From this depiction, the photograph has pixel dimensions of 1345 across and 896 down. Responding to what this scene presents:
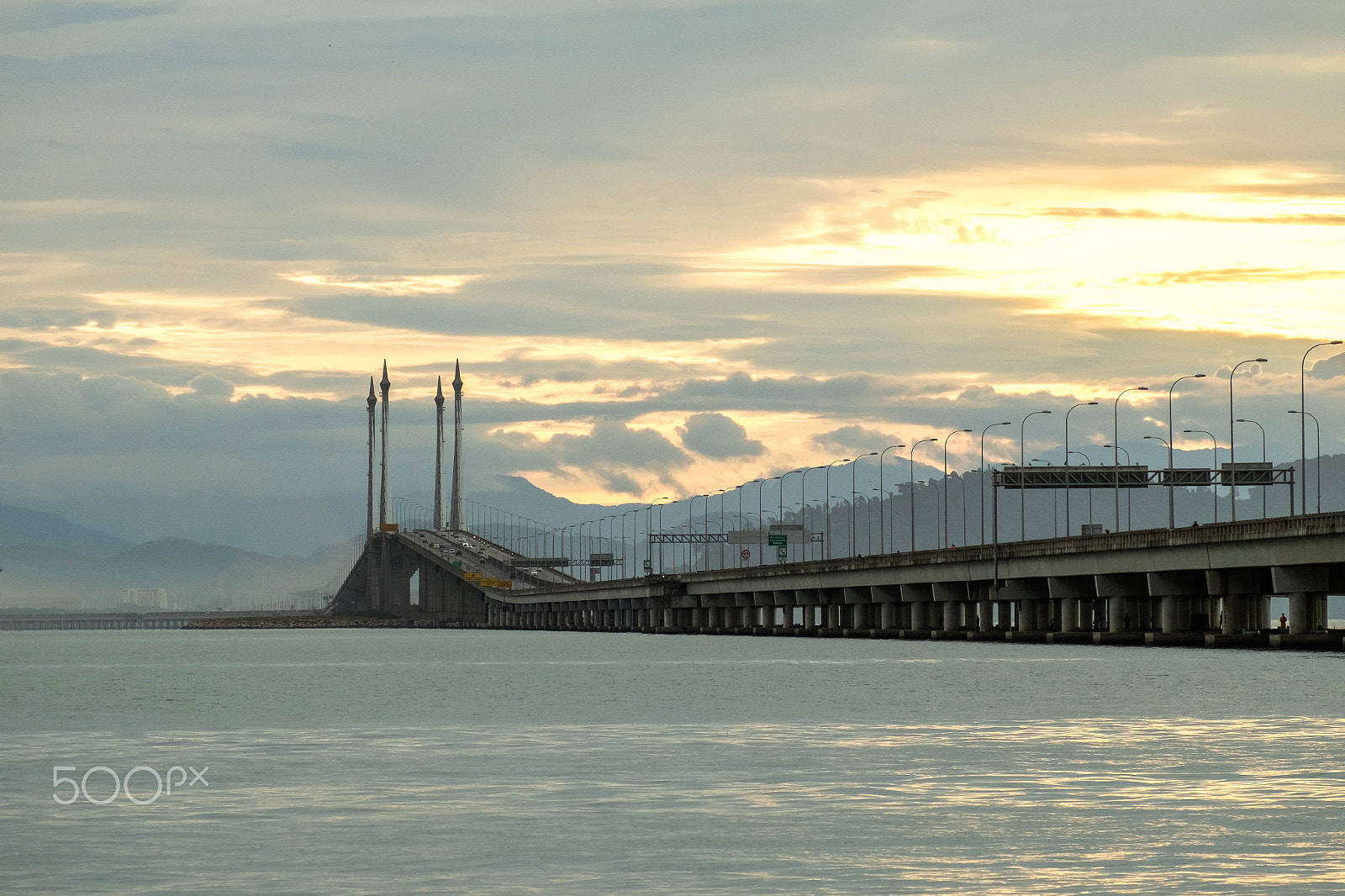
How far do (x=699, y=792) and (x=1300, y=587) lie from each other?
70.1 meters

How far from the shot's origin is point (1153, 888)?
65.7 feet

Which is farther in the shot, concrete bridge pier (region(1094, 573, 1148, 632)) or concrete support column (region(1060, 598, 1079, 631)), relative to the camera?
concrete support column (region(1060, 598, 1079, 631))

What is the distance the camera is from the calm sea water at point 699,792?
2142 centimetres

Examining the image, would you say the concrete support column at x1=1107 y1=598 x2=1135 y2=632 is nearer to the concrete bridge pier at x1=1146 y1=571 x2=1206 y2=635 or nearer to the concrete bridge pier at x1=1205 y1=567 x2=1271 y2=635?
the concrete bridge pier at x1=1146 y1=571 x2=1206 y2=635

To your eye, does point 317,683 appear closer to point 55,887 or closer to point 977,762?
point 977,762

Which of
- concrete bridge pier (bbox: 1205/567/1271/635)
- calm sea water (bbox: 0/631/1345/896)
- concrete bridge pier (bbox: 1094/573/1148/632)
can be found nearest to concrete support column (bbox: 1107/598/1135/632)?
concrete bridge pier (bbox: 1094/573/1148/632)

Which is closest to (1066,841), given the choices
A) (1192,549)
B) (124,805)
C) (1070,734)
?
(124,805)

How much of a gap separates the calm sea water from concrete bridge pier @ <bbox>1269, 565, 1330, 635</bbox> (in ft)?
92.5

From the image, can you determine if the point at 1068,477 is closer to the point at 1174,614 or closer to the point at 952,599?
the point at 952,599

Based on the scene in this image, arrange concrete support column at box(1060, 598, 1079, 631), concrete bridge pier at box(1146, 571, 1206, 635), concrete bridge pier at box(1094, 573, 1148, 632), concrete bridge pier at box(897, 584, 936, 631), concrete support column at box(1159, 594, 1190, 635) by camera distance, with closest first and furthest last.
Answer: concrete bridge pier at box(1146, 571, 1206, 635), concrete support column at box(1159, 594, 1190, 635), concrete bridge pier at box(1094, 573, 1148, 632), concrete support column at box(1060, 598, 1079, 631), concrete bridge pier at box(897, 584, 936, 631)

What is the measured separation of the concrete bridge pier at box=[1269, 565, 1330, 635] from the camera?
9344 cm

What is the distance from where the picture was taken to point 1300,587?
93.5 m
